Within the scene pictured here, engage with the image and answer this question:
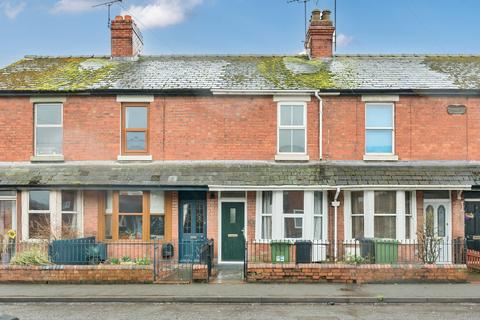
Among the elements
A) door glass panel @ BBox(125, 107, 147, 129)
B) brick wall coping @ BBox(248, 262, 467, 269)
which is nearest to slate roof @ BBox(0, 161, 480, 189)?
door glass panel @ BBox(125, 107, 147, 129)

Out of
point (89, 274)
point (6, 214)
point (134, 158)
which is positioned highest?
point (134, 158)

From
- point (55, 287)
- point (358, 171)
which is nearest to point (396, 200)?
point (358, 171)

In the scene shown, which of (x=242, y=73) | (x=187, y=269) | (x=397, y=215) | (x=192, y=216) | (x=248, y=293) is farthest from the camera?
(x=242, y=73)

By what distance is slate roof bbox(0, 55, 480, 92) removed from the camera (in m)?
19.5

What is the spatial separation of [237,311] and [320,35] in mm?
13643

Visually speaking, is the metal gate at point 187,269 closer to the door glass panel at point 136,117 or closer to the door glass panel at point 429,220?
the door glass panel at point 136,117

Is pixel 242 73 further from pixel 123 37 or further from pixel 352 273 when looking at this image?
pixel 352 273

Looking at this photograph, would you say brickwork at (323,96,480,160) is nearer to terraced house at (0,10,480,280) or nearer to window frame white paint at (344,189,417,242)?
terraced house at (0,10,480,280)

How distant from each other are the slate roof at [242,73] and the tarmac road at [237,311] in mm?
8741

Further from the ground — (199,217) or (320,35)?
(320,35)

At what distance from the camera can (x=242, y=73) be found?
20906 millimetres

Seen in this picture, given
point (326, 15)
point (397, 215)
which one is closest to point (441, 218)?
point (397, 215)

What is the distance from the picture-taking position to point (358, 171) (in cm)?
1855

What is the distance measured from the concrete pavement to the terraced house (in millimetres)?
4081
